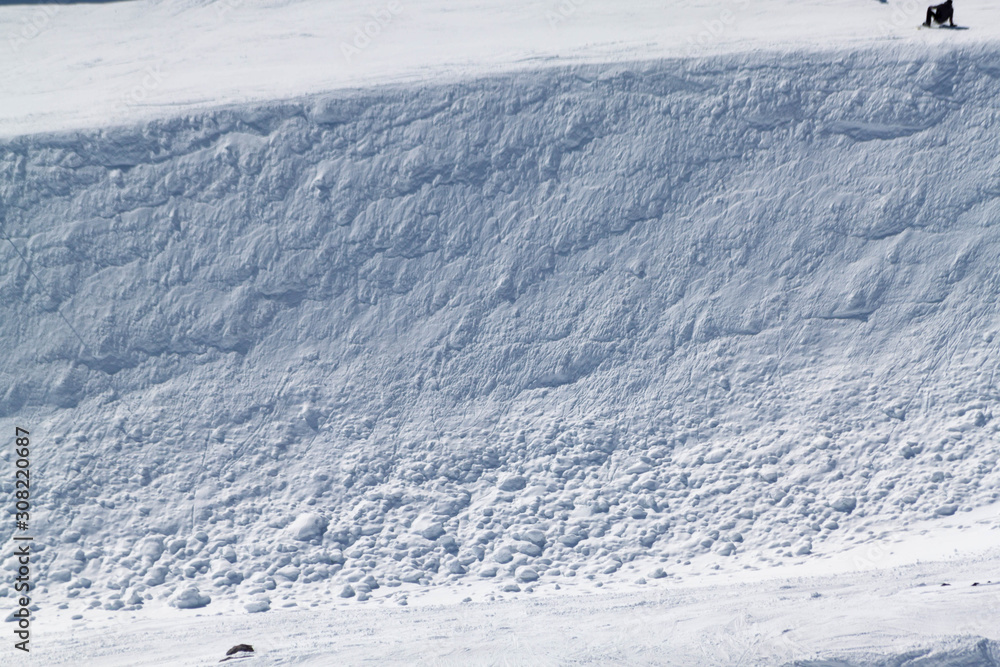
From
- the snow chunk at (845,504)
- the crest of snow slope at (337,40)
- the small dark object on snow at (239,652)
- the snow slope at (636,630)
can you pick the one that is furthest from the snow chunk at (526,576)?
the crest of snow slope at (337,40)

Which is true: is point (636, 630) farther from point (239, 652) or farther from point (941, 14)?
point (941, 14)

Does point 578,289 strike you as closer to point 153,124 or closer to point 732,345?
point 732,345

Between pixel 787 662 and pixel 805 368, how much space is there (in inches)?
173

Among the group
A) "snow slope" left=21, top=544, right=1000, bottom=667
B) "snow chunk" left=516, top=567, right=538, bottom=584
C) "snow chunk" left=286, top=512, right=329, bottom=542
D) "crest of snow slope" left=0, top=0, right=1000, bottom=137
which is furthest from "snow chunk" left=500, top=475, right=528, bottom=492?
"crest of snow slope" left=0, top=0, right=1000, bottom=137

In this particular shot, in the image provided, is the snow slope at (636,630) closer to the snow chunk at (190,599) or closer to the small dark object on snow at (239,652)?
the small dark object on snow at (239,652)

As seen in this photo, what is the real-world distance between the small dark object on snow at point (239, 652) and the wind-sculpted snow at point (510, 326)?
3.94 ft

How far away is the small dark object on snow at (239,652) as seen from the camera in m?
7.65

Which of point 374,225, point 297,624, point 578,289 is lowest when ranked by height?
point 297,624

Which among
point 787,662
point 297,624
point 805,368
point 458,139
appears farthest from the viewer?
point 458,139

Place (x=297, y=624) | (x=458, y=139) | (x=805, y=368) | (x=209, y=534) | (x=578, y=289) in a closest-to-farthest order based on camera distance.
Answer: (x=297, y=624), (x=209, y=534), (x=805, y=368), (x=578, y=289), (x=458, y=139)

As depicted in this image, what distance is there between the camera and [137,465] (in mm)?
10445

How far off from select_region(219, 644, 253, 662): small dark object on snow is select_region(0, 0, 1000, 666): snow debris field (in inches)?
33.2

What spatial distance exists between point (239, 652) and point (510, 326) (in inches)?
200

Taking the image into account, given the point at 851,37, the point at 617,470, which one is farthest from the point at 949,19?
the point at 617,470
